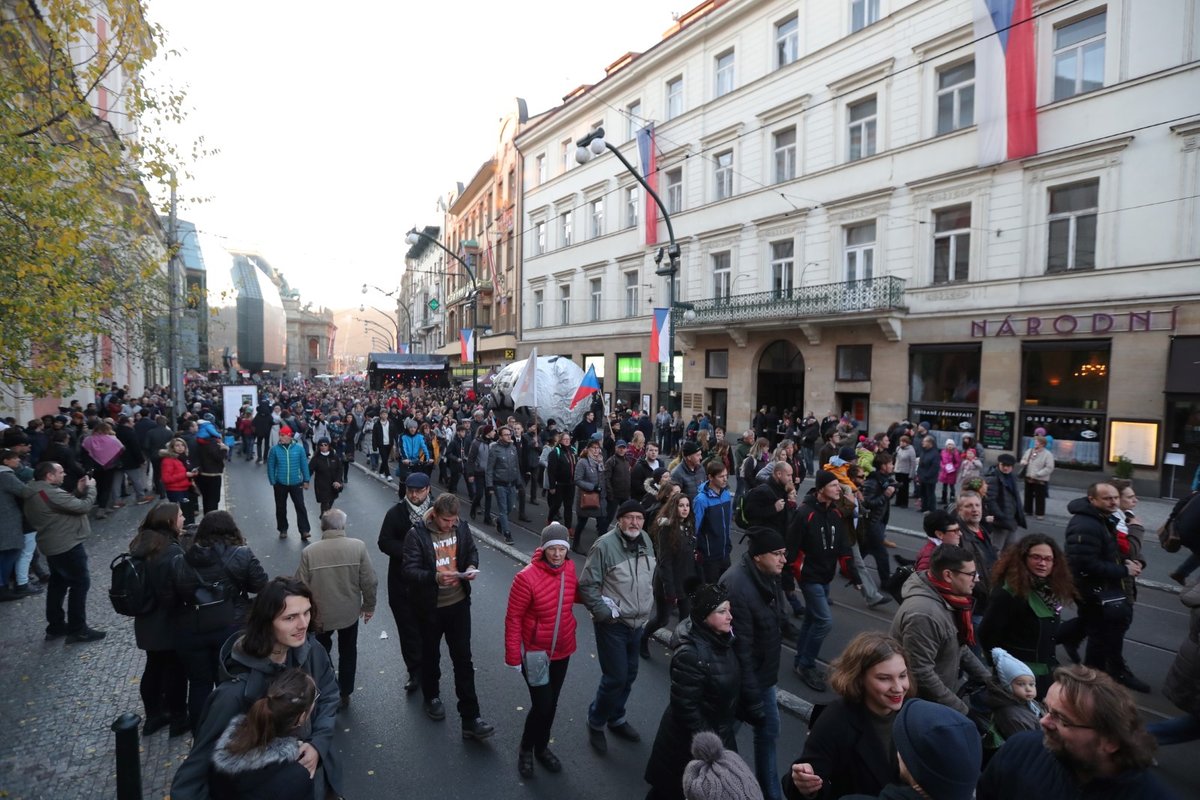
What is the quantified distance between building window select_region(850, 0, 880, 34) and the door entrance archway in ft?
33.0

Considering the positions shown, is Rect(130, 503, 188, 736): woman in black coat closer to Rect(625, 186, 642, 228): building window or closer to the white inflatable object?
the white inflatable object

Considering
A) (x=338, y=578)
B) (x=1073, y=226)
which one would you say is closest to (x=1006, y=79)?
(x=1073, y=226)

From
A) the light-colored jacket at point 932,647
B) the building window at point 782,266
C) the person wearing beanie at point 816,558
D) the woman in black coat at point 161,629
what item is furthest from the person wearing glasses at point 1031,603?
the building window at point 782,266

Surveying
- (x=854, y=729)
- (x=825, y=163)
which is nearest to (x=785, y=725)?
(x=854, y=729)

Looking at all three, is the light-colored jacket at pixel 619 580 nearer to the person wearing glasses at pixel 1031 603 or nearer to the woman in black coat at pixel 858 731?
the woman in black coat at pixel 858 731

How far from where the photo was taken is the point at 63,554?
6027 mm

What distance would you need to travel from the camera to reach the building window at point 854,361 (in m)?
20.4

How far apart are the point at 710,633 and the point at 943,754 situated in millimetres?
1348

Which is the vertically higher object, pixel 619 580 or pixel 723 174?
pixel 723 174

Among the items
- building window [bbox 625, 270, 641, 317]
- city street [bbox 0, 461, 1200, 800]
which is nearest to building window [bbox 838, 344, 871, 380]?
building window [bbox 625, 270, 641, 317]

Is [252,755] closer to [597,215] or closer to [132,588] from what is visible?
[132,588]

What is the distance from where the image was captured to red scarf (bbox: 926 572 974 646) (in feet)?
12.0

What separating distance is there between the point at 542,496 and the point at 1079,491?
1249 cm

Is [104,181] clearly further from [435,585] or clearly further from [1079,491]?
[1079,491]
